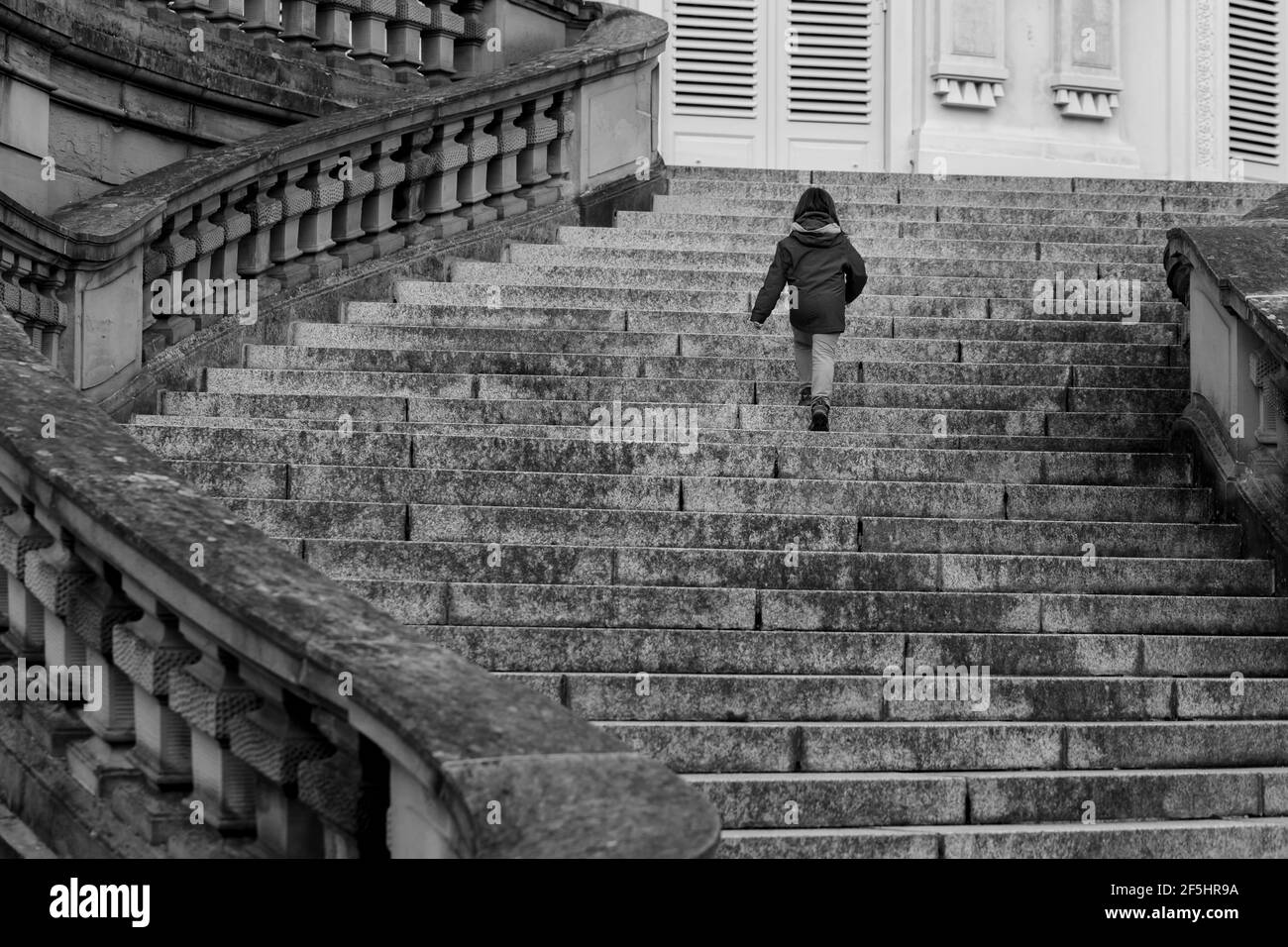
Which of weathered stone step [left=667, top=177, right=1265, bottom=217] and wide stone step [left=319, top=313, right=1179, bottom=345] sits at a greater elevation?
weathered stone step [left=667, top=177, right=1265, bottom=217]

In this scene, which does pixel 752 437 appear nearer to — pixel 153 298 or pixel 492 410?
pixel 492 410

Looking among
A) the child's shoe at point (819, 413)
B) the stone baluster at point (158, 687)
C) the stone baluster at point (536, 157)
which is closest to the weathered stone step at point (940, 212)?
the stone baluster at point (536, 157)

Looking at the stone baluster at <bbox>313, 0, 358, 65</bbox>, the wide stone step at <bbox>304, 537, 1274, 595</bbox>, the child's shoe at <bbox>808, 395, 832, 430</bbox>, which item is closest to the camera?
the wide stone step at <bbox>304, 537, 1274, 595</bbox>

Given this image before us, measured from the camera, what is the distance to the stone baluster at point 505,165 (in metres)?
12.4

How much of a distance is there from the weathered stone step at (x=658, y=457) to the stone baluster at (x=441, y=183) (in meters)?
2.90

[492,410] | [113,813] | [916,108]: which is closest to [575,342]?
[492,410]

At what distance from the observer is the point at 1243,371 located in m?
8.90

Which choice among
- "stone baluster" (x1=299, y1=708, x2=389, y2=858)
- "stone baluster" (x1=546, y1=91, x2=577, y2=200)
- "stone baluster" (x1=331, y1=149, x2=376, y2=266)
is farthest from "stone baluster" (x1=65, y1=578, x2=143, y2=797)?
"stone baluster" (x1=546, y1=91, x2=577, y2=200)

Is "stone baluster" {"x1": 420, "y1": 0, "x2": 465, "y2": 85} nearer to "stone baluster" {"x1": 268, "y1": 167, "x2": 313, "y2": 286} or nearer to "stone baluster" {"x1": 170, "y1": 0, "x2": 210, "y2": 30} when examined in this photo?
"stone baluster" {"x1": 170, "y1": 0, "x2": 210, "y2": 30}

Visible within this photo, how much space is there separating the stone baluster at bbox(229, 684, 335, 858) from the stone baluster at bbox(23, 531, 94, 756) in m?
0.78

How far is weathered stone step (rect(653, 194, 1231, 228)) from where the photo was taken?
13.1 meters

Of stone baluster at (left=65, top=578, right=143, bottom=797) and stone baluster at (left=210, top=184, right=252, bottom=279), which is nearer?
stone baluster at (left=65, top=578, right=143, bottom=797)

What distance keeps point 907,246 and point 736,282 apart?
140cm

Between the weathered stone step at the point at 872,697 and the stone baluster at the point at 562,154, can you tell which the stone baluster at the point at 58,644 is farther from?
the stone baluster at the point at 562,154
